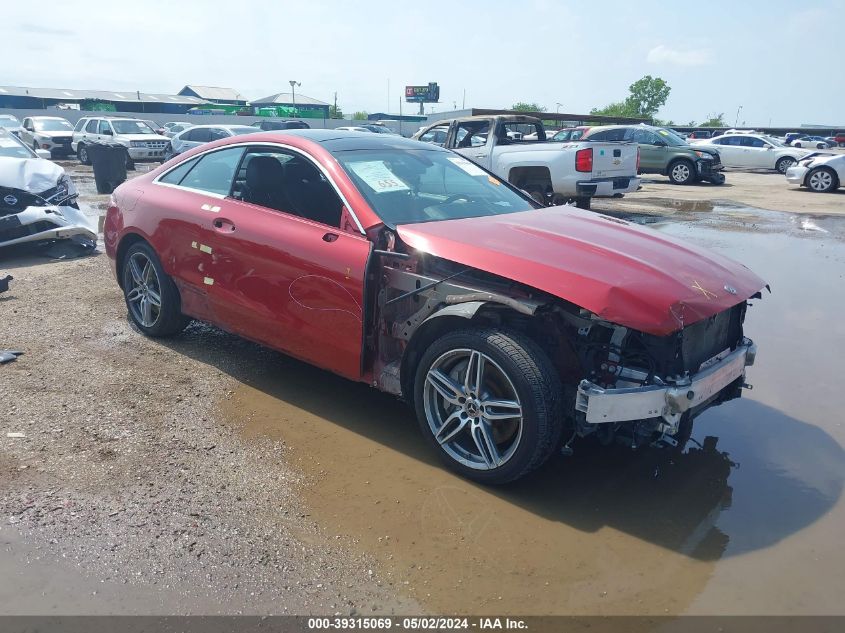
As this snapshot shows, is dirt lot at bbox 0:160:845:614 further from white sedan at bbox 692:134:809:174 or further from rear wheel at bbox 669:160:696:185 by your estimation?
white sedan at bbox 692:134:809:174

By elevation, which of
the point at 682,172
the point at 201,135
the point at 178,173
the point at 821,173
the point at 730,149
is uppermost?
the point at 178,173

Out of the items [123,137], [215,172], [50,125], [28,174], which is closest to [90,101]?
[50,125]

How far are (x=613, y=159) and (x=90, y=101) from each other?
57.7m

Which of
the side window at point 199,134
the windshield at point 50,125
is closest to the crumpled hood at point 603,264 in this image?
the side window at point 199,134

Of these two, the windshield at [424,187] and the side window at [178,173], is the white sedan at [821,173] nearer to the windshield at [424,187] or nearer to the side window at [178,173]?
the windshield at [424,187]

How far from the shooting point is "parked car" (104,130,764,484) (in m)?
3.26

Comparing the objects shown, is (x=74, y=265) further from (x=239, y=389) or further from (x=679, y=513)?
(x=679, y=513)

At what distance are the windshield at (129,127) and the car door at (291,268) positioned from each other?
22.5 meters

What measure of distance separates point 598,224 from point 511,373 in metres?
1.52

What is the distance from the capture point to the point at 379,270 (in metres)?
3.83

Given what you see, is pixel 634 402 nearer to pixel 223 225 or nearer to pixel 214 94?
pixel 223 225

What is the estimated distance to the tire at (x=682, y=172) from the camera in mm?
20953

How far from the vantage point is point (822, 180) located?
1909 centimetres

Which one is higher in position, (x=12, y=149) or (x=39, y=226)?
(x=12, y=149)
